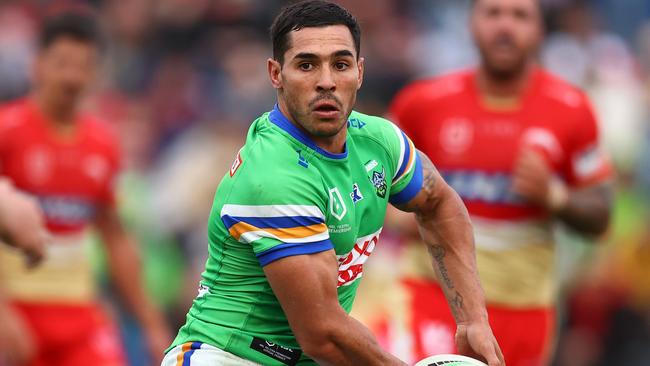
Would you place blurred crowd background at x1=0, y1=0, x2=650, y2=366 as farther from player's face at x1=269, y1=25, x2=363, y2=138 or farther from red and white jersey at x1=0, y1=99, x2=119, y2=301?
player's face at x1=269, y1=25, x2=363, y2=138

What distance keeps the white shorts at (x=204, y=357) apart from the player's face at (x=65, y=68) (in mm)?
4376

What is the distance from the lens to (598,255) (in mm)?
13586

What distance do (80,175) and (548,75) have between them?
346cm

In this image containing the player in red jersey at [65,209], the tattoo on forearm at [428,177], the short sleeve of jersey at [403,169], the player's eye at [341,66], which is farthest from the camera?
the player in red jersey at [65,209]

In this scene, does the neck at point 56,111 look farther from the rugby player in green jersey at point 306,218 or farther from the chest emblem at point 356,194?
the chest emblem at point 356,194

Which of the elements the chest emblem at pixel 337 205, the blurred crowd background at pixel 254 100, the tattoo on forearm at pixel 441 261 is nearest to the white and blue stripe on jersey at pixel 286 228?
the chest emblem at pixel 337 205

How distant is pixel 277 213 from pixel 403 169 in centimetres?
85

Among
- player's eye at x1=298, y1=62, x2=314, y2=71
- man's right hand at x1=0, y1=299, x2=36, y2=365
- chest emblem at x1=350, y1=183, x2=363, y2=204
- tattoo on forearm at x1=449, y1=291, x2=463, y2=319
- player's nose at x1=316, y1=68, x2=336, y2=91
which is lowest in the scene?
man's right hand at x1=0, y1=299, x2=36, y2=365

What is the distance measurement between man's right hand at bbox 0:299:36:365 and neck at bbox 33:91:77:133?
1439mm

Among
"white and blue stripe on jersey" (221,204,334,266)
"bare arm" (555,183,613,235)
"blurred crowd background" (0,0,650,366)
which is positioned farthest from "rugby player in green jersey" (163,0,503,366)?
"blurred crowd background" (0,0,650,366)

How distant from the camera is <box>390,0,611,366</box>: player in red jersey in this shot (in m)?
8.62

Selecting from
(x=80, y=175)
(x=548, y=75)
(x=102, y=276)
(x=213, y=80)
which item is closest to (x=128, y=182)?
(x=102, y=276)

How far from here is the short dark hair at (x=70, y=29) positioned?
9.77m

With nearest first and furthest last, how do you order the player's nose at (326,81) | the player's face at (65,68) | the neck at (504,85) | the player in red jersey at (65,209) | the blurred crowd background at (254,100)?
the player's nose at (326,81) < the neck at (504,85) < the player in red jersey at (65,209) < the player's face at (65,68) < the blurred crowd background at (254,100)
